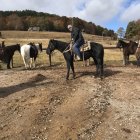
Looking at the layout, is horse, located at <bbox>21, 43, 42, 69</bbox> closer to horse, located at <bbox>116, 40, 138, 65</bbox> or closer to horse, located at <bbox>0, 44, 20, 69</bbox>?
horse, located at <bbox>0, 44, 20, 69</bbox>

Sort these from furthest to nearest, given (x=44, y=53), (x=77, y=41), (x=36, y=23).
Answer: (x=36, y=23), (x=44, y=53), (x=77, y=41)

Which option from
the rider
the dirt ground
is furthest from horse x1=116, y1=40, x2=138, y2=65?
the dirt ground

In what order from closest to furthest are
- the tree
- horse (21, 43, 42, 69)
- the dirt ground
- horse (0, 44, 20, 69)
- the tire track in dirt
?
the tire track in dirt → the dirt ground → horse (21, 43, 42, 69) → horse (0, 44, 20, 69) → the tree

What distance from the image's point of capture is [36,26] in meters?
107

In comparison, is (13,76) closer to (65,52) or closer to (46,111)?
(65,52)

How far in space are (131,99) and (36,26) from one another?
308 ft

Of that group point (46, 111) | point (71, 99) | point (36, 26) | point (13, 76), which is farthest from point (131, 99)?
point (36, 26)

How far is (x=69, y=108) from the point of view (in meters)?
13.7

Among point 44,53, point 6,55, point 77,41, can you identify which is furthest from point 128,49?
point 44,53

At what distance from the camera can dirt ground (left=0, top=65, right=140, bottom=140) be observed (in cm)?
1195

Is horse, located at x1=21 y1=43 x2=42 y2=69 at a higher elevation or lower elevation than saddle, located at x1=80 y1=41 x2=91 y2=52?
lower

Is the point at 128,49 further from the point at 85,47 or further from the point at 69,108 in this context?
the point at 69,108

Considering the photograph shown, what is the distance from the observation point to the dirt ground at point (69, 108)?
11.9 m

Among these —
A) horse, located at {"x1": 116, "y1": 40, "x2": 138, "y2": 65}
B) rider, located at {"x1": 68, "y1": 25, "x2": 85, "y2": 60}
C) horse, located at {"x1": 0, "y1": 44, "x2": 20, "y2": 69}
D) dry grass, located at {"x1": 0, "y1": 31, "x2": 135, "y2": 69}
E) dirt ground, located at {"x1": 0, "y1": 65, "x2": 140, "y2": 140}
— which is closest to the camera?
dirt ground, located at {"x1": 0, "y1": 65, "x2": 140, "y2": 140}
